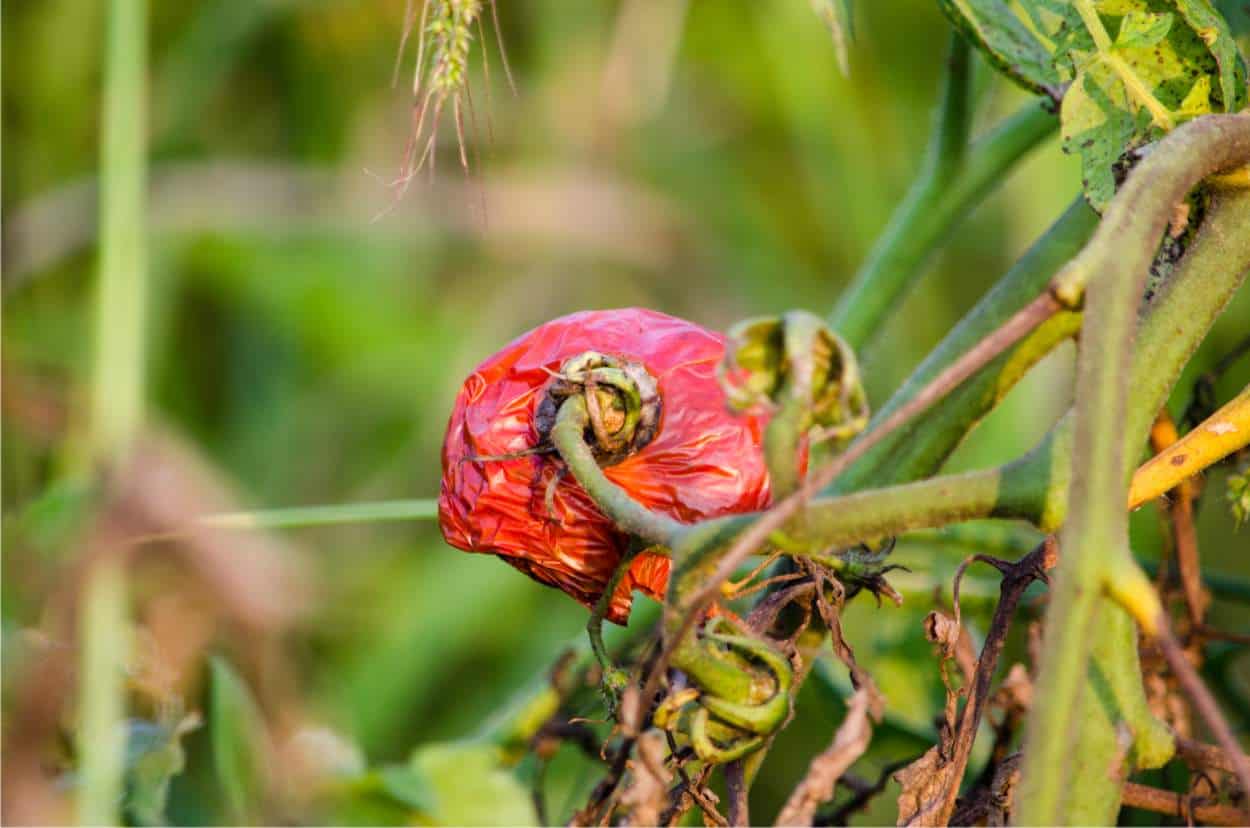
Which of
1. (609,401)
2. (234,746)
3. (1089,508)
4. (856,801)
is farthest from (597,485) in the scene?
(234,746)

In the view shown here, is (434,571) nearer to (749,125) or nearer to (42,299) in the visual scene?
(42,299)

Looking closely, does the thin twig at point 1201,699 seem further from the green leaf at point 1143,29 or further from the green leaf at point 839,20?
the green leaf at point 839,20

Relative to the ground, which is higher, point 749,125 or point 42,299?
point 749,125

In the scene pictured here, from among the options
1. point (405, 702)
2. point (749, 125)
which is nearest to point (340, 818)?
point (405, 702)

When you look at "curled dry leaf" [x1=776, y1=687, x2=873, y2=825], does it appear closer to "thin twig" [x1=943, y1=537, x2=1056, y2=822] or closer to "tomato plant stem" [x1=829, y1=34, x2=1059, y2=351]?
"thin twig" [x1=943, y1=537, x2=1056, y2=822]

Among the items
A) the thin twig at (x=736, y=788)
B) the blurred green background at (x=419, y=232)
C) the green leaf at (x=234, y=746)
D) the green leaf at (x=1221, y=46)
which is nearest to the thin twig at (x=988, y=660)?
the thin twig at (x=736, y=788)

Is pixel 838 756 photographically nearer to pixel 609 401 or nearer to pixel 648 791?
pixel 648 791
